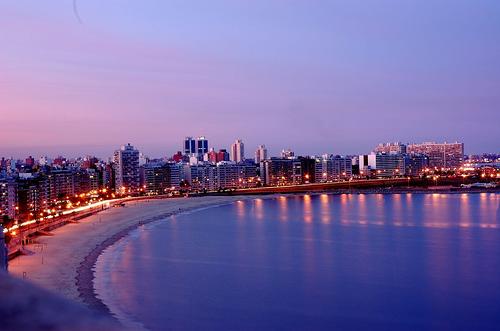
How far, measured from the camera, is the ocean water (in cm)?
482

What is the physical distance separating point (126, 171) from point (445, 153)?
26.6 meters

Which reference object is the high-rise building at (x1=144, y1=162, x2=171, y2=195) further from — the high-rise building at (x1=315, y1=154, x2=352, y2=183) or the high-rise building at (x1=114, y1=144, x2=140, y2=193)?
the high-rise building at (x1=315, y1=154, x2=352, y2=183)

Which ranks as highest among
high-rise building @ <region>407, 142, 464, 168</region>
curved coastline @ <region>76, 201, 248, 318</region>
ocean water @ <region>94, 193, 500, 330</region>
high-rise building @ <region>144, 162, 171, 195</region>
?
high-rise building @ <region>407, 142, 464, 168</region>

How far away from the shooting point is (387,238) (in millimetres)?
10195

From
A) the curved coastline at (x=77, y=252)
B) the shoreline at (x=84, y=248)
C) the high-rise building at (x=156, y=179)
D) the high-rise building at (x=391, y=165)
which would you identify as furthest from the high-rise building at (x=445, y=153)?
the curved coastline at (x=77, y=252)

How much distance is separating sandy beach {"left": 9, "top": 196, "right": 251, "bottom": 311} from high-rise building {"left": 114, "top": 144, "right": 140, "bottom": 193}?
27.9 feet

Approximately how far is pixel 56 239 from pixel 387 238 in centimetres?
530

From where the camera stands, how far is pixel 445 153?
43.2 meters

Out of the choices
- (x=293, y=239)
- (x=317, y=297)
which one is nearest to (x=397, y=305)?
(x=317, y=297)

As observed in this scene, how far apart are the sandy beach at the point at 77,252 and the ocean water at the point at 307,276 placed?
195mm

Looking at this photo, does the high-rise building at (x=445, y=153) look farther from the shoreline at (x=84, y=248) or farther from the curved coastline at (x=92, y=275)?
the curved coastline at (x=92, y=275)

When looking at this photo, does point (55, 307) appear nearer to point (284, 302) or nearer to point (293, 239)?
point (284, 302)

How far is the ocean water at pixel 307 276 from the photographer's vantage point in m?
4.82

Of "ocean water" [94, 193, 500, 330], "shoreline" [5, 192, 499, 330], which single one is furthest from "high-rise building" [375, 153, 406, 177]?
"ocean water" [94, 193, 500, 330]
